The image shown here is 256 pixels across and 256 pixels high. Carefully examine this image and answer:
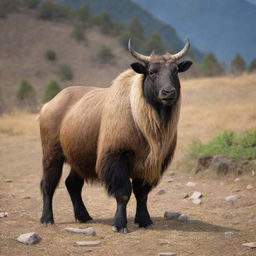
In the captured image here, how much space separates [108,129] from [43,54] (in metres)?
42.1

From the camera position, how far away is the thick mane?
21.9 feet

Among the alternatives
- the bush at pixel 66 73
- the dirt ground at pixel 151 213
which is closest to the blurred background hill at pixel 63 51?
the bush at pixel 66 73

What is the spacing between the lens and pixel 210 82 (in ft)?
91.2

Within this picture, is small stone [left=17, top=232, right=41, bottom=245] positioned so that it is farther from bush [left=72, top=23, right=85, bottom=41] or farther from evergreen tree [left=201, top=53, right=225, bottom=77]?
bush [left=72, top=23, right=85, bottom=41]

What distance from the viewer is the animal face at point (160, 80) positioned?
21.0 feet

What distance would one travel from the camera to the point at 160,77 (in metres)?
6.57

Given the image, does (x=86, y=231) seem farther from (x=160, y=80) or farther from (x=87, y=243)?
(x=160, y=80)

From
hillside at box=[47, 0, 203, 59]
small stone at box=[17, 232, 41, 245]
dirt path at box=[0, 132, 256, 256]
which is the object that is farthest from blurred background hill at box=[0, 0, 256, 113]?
hillside at box=[47, 0, 203, 59]

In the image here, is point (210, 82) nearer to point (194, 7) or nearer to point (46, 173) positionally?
point (46, 173)

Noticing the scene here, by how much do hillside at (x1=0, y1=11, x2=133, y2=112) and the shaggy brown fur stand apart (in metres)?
30.9

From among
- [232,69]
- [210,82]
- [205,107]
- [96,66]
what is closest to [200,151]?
[205,107]

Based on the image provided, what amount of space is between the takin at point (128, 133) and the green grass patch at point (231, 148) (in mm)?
3393

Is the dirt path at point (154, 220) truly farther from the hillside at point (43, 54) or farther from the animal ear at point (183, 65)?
the hillside at point (43, 54)

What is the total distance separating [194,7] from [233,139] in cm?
12994
